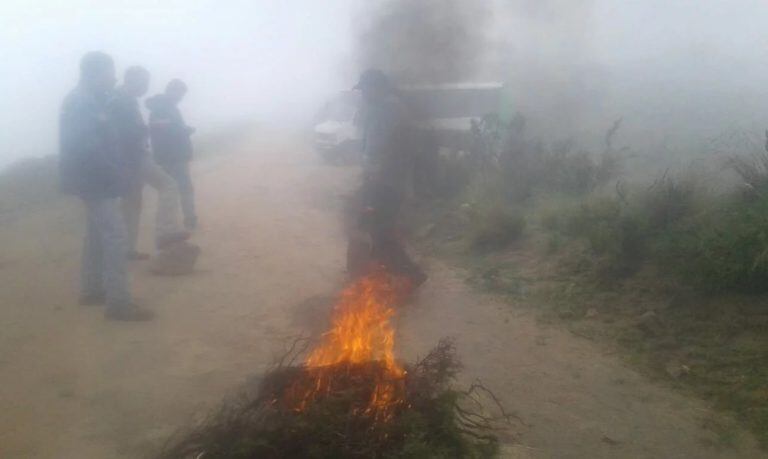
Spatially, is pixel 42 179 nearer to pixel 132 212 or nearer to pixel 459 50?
pixel 132 212

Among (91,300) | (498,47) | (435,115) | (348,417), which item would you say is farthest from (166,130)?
(498,47)

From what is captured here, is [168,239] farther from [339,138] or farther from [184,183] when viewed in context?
[339,138]

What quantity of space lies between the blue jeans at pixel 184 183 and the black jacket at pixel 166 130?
0.36 ft

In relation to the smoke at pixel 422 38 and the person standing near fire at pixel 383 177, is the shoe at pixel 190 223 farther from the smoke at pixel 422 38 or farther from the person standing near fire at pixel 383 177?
the smoke at pixel 422 38

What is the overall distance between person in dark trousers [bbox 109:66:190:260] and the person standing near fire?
2.04 m

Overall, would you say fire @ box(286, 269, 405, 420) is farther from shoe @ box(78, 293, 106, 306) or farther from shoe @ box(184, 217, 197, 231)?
shoe @ box(184, 217, 197, 231)

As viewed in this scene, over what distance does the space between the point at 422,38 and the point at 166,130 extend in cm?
790

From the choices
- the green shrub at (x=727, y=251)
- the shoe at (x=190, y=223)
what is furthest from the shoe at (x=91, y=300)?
the green shrub at (x=727, y=251)

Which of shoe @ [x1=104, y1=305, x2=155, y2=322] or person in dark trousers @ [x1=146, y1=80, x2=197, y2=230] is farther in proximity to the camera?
person in dark trousers @ [x1=146, y1=80, x2=197, y2=230]

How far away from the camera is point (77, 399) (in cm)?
428

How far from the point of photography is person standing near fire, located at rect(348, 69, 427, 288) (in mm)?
6770

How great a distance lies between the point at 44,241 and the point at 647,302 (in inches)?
276

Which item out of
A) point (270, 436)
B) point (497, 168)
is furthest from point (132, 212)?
point (497, 168)

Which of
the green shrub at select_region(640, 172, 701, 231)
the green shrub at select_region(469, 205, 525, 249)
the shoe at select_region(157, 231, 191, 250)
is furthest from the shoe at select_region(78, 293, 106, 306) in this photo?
the green shrub at select_region(640, 172, 701, 231)
